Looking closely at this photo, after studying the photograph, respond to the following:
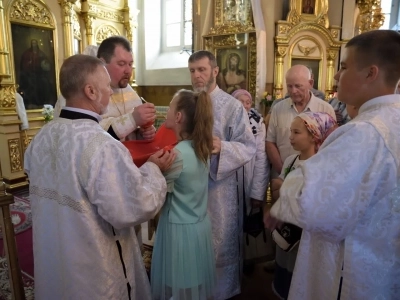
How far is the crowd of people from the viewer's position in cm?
123

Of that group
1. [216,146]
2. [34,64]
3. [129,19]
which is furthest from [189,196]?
[129,19]

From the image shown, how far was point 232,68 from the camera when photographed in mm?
7973

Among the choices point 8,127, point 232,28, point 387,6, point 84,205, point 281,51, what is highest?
point 387,6

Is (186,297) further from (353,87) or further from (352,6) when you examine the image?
(352,6)

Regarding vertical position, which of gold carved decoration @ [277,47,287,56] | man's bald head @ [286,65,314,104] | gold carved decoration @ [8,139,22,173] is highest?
gold carved decoration @ [277,47,287,56]

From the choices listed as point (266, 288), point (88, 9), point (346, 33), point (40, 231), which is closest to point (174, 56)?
point (88, 9)

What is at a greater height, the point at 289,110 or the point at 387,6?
the point at 387,6

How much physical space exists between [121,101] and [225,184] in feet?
3.40

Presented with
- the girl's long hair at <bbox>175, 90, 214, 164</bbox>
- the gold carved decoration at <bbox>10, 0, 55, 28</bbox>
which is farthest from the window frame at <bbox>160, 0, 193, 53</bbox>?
the girl's long hair at <bbox>175, 90, 214, 164</bbox>

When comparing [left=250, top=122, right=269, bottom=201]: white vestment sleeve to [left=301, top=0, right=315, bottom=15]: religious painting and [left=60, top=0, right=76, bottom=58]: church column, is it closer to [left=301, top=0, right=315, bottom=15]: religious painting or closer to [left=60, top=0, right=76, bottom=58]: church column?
[left=60, top=0, right=76, bottom=58]: church column

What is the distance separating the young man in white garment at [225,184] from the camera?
2.40 m

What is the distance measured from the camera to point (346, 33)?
316 inches

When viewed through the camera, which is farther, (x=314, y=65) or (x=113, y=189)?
(x=314, y=65)

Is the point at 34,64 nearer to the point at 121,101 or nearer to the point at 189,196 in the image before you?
the point at 121,101
